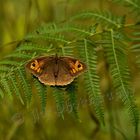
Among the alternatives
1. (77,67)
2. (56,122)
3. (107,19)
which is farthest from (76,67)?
(56,122)

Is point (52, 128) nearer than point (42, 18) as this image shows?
Yes

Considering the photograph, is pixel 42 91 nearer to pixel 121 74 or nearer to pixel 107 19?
pixel 121 74

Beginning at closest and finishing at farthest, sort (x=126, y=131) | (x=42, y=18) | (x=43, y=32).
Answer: (x=43, y=32) → (x=126, y=131) → (x=42, y=18)

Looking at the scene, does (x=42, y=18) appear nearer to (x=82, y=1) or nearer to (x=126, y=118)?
(x=82, y=1)

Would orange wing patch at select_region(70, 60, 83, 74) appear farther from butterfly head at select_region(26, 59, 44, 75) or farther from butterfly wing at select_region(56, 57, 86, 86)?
butterfly head at select_region(26, 59, 44, 75)

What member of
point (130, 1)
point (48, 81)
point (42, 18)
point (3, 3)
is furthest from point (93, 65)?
point (3, 3)
